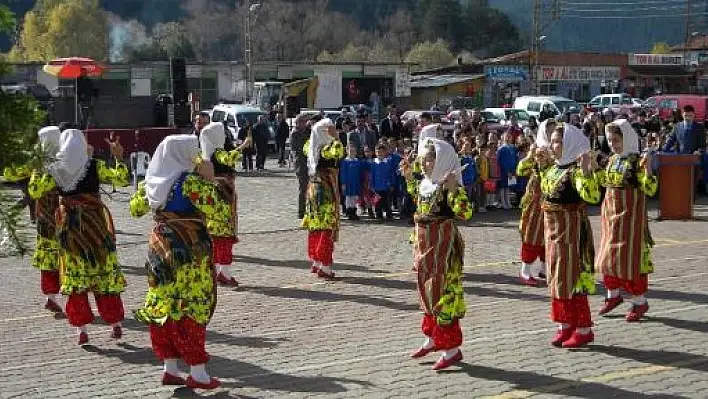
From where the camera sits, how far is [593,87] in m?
60.8

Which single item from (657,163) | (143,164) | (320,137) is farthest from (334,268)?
(143,164)

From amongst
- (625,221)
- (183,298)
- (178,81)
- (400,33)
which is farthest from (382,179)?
(400,33)

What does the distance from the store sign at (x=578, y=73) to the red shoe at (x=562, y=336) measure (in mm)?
50031

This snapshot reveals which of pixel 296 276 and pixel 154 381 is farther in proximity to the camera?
pixel 296 276

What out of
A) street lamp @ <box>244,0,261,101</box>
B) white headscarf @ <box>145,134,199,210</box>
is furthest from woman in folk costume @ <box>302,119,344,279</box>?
street lamp @ <box>244,0,261,101</box>

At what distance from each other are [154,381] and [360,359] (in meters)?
1.67

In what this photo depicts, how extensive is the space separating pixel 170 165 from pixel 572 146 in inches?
129

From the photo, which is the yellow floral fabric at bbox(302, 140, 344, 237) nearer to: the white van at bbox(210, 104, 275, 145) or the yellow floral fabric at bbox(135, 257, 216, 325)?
the yellow floral fabric at bbox(135, 257, 216, 325)

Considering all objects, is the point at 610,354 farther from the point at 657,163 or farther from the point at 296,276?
the point at 657,163

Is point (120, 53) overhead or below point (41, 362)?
overhead

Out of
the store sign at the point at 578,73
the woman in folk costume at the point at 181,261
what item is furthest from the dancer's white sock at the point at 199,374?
the store sign at the point at 578,73

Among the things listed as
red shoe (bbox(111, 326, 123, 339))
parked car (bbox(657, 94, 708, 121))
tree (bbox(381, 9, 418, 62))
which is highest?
tree (bbox(381, 9, 418, 62))

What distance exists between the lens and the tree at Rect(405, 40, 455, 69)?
73.7m

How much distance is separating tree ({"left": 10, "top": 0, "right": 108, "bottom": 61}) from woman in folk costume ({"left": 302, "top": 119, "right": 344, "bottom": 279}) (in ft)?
187
